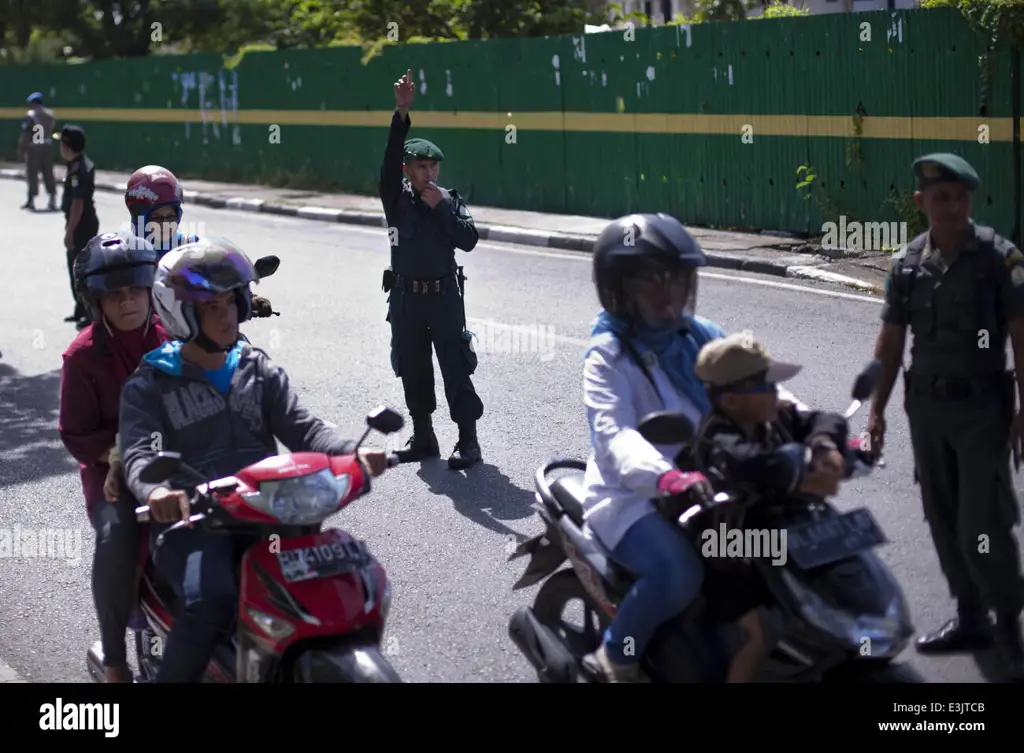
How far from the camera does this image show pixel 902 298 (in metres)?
5.25

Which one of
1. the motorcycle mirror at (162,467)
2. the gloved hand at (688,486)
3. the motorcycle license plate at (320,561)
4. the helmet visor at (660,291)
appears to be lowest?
the motorcycle license plate at (320,561)

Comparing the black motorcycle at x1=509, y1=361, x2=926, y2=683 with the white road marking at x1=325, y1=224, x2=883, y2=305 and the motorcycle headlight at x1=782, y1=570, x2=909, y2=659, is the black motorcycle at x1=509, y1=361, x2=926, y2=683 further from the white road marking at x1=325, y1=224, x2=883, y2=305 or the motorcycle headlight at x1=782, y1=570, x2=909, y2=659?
the white road marking at x1=325, y1=224, x2=883, y2=305

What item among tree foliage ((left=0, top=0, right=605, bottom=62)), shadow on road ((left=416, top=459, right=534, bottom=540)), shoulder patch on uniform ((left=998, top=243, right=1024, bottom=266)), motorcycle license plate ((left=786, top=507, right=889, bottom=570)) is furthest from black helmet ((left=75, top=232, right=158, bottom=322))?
tree foliage ((left=0, top=0, right=605, bottom=62))

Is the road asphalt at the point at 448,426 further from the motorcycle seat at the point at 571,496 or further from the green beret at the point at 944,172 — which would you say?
the green beret at the point at 944,172

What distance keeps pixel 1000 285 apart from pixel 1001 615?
1152 mm

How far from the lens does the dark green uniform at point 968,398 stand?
504 cm

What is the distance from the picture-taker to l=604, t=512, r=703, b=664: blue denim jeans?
13.4 feet

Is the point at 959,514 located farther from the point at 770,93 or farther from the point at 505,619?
the point at 770,93

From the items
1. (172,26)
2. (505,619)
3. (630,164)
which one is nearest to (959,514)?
(505,619)

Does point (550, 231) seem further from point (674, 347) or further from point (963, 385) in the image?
point (674, 347)

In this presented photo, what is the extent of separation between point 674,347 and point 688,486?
0.71m

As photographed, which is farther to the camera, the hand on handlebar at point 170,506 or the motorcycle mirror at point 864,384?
the hand on handlebar at point 170,506

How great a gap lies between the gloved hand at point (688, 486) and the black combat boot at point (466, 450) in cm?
429

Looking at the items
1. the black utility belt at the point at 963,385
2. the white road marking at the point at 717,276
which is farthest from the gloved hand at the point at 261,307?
the white road marking at the point at 717,276
